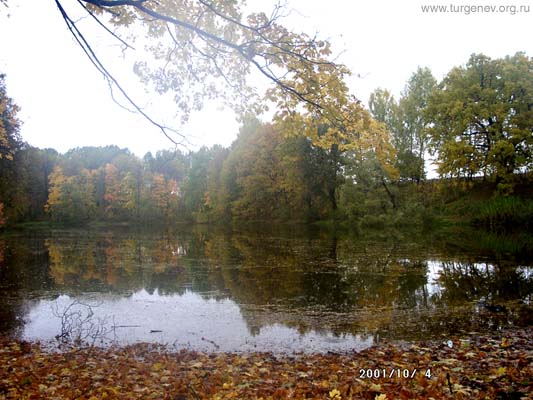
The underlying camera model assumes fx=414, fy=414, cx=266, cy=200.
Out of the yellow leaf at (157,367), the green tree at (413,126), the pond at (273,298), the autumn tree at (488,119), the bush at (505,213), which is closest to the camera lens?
the yellow leaf at (157,367)

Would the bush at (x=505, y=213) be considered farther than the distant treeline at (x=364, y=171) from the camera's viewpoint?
No

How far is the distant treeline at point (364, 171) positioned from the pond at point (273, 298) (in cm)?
457

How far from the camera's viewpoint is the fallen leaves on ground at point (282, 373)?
13.9 feet

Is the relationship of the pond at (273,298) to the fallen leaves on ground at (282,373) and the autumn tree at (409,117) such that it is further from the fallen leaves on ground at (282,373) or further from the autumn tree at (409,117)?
the autumn tree at (409,117)

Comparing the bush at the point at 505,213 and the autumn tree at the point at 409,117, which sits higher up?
the autumn tree at the point at 409,117

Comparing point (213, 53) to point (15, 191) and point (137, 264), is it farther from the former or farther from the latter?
point (15, 191)

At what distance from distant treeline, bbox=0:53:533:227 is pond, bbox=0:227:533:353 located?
4.57 meters

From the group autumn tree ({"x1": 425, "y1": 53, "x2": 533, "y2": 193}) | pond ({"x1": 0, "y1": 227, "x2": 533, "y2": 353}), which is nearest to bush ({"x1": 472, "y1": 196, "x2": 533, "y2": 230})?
autumn tree ({"x1": 425, "y1": 53, "x2": 533, "y2": 193})

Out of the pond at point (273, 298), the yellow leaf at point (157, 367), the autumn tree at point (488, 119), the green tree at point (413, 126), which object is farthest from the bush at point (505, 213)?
the yellow leaf at point (157, 367)

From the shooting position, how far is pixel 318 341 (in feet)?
21.7

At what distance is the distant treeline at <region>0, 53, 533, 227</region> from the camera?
30094 mm

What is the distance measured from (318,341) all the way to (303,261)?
9045mm

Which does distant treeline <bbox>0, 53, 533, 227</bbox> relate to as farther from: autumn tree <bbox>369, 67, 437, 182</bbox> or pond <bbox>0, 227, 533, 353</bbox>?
pond <bbox>0, 227, 533, 353</bbox>

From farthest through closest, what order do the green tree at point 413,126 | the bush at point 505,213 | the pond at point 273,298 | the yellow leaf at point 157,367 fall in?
the green tree at point 413,126, the bush at point 505,213, the pond at point 273,298, the yellow leaf at point 157,367
